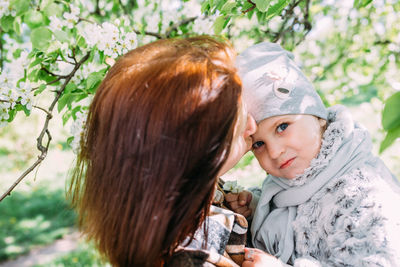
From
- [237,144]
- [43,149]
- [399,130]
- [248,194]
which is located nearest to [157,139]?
[237,144]

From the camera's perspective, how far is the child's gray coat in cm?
116

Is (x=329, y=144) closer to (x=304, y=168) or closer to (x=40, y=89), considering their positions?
(x=304, y=168)

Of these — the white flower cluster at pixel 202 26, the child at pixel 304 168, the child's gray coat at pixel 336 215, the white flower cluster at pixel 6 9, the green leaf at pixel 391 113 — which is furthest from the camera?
the white flower cluster at pixel 202 26

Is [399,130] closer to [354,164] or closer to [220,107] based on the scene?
[220,107]

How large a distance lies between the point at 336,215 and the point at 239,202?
0.45 metres

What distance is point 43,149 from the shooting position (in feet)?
4.64

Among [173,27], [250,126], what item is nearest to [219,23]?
[250,126]

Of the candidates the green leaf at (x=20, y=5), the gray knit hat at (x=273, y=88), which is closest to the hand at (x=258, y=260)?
the gray knit hat at (x=273, y=88)

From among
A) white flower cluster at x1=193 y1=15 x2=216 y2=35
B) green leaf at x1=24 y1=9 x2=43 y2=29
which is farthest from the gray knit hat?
green leaf at x1=24 y1=9 x2=43 y2=29

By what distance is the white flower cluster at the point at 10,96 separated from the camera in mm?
1383

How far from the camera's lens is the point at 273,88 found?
4.64 feet

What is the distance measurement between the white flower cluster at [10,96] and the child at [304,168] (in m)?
0.85

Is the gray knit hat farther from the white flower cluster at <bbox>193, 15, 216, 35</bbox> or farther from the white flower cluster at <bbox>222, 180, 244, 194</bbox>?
the white flower cluster at <bbox>193, 15, 216, 35</bbox>

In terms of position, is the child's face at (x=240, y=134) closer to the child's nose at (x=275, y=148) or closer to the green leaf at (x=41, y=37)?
the child's nose at (x=275, y=148)
